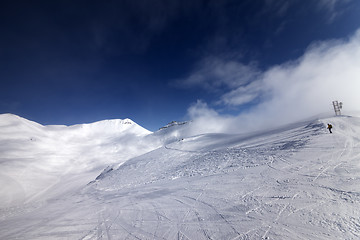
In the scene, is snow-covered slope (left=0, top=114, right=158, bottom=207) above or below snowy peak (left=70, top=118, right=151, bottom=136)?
below

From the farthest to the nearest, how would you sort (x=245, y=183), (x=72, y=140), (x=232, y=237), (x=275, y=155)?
(x=72, y=140) < (x=275, y=155) < (x=245, y=183) < (x=232, y=237)

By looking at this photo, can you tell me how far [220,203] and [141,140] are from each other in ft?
189

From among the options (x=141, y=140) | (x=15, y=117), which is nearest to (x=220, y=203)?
(x=141, y=140)

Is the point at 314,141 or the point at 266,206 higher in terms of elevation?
the point at 314,141

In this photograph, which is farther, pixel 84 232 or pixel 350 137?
→ pixel 350 137

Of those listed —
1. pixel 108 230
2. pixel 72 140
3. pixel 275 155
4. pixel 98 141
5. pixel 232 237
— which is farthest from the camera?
pixel 98 141

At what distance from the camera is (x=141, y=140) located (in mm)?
60750

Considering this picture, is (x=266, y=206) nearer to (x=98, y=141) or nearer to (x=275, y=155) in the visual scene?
(x=275, y=155)

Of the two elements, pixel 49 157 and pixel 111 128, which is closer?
pixel 49 157

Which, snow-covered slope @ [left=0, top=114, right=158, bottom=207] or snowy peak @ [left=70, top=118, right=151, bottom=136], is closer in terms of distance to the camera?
snow-covered slope @ [left=0, top=114, right=158, bottom=207]

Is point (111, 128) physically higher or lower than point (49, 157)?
higher


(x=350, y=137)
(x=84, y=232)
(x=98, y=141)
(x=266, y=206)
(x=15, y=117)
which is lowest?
(x=84, y=232)

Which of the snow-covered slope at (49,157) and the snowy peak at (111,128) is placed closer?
the snow-covered slope at (49,157)

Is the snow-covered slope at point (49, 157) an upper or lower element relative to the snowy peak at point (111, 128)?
lower
